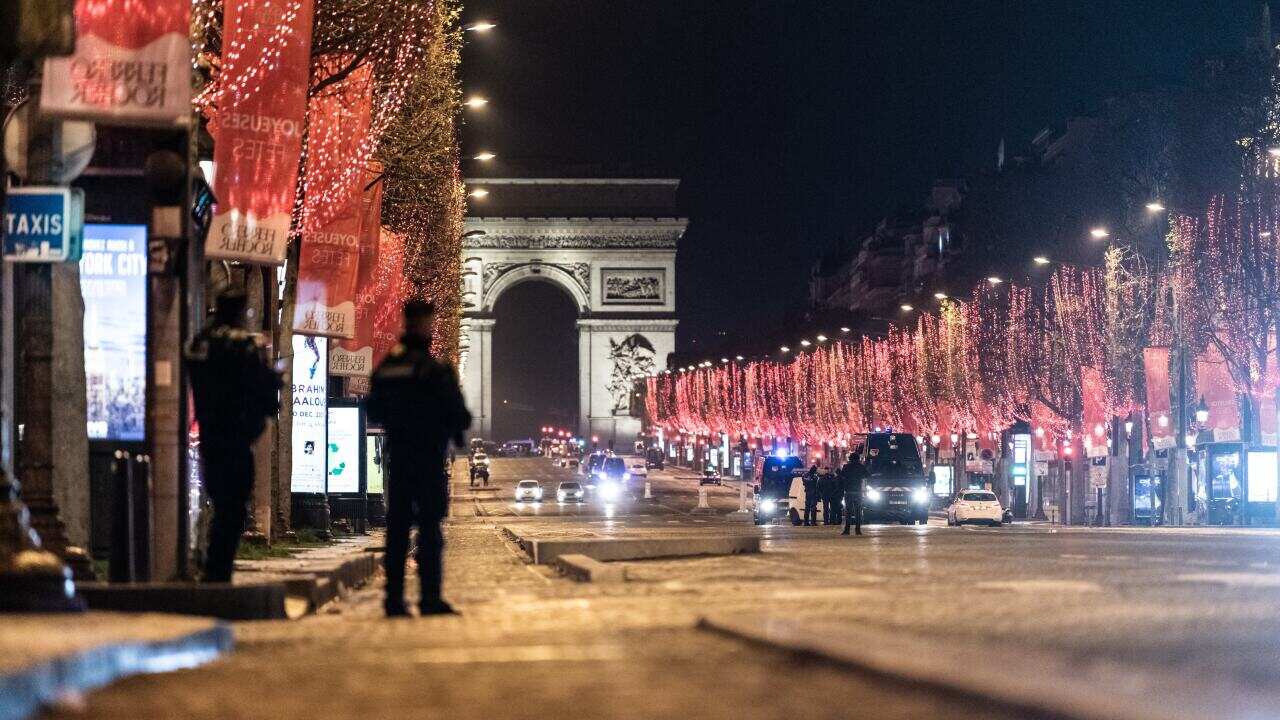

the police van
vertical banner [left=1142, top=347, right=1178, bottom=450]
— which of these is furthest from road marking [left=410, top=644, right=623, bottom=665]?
vertical banner [left=1142, top=347, right=1178, bottom=450]

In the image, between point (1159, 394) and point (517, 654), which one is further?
point (1159, 394)

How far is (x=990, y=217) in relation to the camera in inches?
4011

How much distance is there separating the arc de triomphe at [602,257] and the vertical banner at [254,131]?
5077 inches

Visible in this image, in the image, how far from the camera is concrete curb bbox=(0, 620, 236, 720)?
6.32 m

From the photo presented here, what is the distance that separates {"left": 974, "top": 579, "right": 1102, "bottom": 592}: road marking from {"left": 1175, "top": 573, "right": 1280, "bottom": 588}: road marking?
73 centimetres

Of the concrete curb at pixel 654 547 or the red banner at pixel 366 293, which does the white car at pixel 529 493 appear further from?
the concrete curb at pixel 654 547

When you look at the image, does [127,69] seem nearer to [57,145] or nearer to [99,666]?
[57,145]

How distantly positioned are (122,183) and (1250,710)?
15.5 m

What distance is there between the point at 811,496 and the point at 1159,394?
42.6ft

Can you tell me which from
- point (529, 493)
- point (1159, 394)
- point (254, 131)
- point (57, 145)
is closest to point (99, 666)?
point (57, 145)

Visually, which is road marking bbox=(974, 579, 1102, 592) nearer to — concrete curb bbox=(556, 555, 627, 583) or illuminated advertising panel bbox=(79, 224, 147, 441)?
concrete curb bbox=(556, 555, 627, 583)

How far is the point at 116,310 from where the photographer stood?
63.8 ft

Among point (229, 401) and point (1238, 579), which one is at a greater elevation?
point (229, 401)

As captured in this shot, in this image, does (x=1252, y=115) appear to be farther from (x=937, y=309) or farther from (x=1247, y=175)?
(x=937, y=309)
